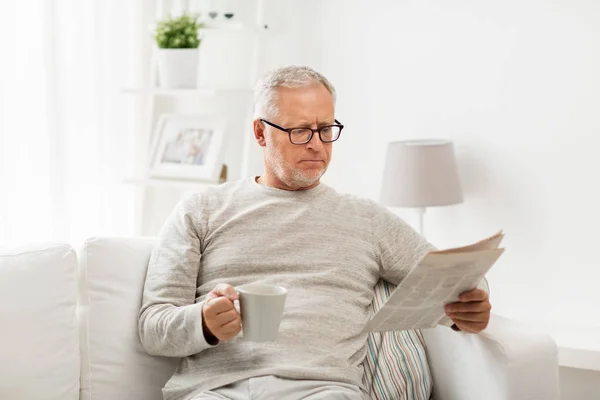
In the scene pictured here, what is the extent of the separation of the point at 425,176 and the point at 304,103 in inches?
46.0

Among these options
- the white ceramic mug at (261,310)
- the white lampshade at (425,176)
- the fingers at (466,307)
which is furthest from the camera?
the white lampshade at (425,176)

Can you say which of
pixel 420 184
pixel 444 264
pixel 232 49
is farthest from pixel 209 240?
pixel 232 49

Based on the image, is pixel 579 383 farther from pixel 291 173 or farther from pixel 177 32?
pixel 177 32

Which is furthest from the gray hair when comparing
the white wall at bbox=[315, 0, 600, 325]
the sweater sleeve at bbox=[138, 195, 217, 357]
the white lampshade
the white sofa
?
the white wall at bbox=[315, 0, 600, 325]

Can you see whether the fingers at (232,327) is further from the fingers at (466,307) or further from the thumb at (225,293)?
the fingers at (466,307)

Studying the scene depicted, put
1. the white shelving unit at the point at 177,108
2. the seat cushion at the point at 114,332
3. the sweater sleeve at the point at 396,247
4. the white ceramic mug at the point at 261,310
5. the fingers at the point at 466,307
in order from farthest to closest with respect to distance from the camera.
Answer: the white shelving unit at the point at 177,108
the sweater sleeve at the point at 396,247
the seat cushion at the point at 114,332
the fingers at the point at 466,307
the white ceramic mug at the point at 261,310

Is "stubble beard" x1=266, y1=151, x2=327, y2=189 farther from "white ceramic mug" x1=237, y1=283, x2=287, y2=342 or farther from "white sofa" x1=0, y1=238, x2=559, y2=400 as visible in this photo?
"white ceramic mug" x1=237, y1=283, x2=287, y2=342

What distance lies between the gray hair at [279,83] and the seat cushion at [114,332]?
0.48 m

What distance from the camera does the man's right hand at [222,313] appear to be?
1698 mm

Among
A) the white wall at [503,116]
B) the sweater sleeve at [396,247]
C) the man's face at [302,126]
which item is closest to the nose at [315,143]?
the man's face at [302,126]

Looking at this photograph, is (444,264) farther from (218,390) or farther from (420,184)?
(420,184)

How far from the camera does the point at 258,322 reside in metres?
1.55

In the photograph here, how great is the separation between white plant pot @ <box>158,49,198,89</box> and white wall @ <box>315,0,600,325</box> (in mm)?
598

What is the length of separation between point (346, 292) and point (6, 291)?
0.75 m
